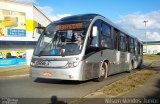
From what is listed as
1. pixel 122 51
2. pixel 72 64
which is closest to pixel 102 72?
pixel 72 64

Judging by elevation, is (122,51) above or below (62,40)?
below

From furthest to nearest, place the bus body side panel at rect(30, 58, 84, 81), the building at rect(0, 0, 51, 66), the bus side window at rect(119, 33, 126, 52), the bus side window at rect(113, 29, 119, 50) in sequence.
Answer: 1. the building at rect(0, 0, 51, 66)
2. the bus side window at rect(119, 33, 126, 52)
3. the bus side window at rect(113, 29, 119, 50)
4. the bus body side panel at rect(30, 58, 84, 81)

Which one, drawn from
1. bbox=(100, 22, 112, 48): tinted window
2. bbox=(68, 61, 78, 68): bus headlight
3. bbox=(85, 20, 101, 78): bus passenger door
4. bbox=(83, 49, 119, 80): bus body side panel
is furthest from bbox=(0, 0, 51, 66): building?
bbox=(68, 61, 78, 68): bus headlight

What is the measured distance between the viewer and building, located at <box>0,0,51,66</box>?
120 ft

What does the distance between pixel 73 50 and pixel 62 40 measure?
85cm

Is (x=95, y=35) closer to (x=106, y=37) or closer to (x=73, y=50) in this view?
(x=73, y=50)

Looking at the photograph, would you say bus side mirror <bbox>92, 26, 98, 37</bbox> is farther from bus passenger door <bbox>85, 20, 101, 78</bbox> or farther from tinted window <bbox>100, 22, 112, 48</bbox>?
tinted window <bbox>100, 22, 112, 48</bbox>

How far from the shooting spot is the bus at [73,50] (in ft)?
38.1

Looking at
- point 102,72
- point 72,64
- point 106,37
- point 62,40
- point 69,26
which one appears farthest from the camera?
point 106,37

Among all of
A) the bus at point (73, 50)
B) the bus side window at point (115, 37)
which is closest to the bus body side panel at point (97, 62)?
the bus at point (73, 50)

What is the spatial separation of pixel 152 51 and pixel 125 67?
367 ft

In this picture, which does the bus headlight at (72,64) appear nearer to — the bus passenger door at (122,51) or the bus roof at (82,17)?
the bus roof at (82,17)

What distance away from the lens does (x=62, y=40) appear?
12.4 m

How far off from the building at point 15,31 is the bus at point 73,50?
80.3 feet
